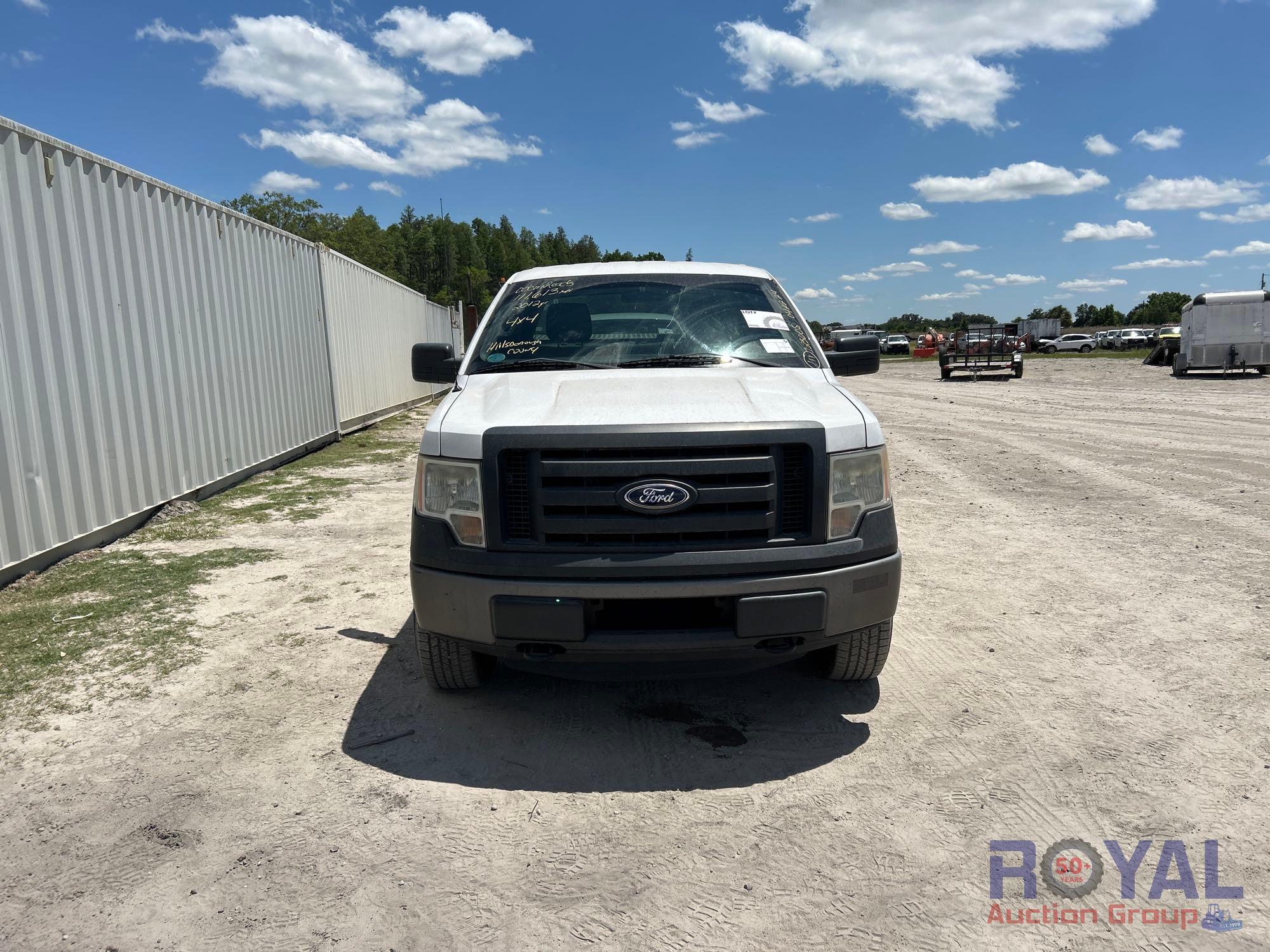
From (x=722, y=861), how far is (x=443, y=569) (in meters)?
1.41

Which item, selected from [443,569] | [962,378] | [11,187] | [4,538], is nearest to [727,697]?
[443,569]

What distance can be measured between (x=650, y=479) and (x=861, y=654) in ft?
4.06

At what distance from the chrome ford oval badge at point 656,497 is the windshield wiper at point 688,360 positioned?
114cm

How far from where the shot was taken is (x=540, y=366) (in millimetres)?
4070

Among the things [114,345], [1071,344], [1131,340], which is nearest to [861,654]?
[114,345]

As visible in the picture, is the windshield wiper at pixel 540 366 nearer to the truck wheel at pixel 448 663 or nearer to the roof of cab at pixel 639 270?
the roof of cab at pixel 639 270

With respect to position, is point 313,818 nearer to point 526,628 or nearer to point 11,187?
point 526,628

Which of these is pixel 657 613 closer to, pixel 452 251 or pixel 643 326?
pixel 643 326

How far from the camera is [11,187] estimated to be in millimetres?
5449

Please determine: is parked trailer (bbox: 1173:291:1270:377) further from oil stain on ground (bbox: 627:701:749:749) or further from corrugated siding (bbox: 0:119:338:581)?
oil stain on ground (bbox: 627:701:749:749)

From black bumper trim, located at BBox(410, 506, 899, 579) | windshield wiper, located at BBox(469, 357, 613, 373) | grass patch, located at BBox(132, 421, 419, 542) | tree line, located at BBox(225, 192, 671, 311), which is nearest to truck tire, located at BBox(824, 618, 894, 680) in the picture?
black bumper trim, located at BBox(410, 506, 899, 579)

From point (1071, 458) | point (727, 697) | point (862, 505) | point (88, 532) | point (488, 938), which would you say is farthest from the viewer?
point (1071, 458)

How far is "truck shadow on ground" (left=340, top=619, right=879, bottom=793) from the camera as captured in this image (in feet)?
9.99

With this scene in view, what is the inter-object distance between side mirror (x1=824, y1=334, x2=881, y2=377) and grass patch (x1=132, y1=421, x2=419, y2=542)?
16.3 ft
